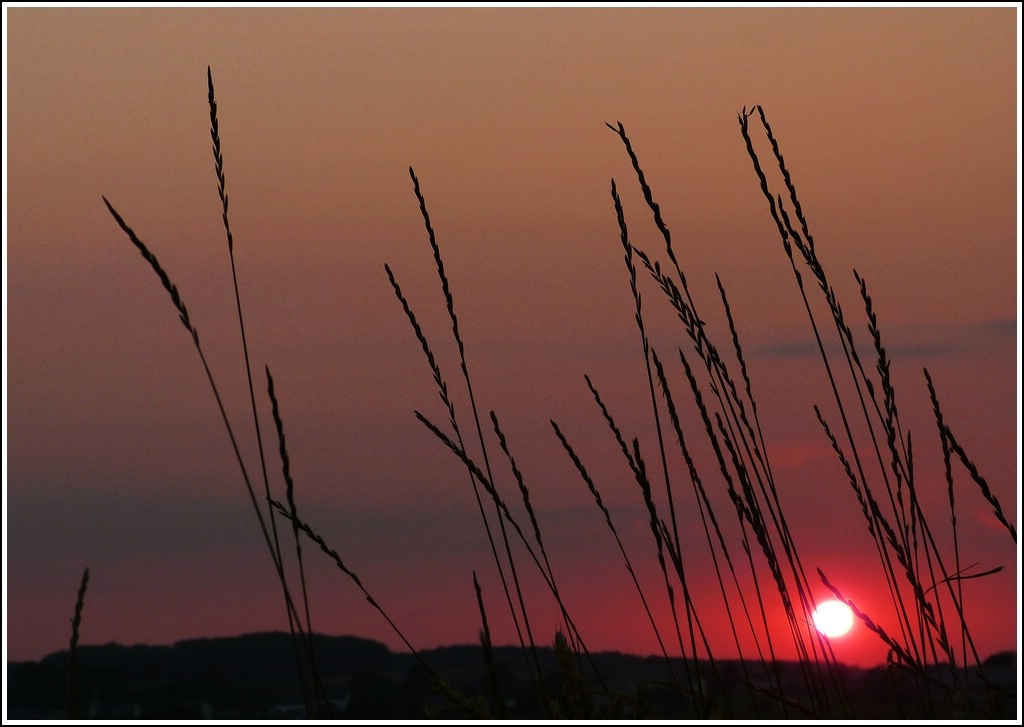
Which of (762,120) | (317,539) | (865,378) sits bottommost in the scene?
(317,539)

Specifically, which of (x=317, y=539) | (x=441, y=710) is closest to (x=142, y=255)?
(x=317, y=539)

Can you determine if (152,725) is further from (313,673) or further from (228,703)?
(228,703)

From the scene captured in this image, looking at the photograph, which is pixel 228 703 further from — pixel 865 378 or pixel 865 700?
pixel 865 378

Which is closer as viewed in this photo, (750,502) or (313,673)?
(313,673)

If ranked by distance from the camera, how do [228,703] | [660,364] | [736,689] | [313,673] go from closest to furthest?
[313,673] < [736,689] < [660,364] < [228,703]

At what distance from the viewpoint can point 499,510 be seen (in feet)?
5.92

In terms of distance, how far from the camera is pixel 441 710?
133 centimetres

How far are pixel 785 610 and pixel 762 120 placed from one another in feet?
2.86

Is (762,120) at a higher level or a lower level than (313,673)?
higher

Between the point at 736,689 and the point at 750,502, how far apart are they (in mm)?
285

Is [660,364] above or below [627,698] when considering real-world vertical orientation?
above

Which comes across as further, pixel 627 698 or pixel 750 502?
pixel 750 502

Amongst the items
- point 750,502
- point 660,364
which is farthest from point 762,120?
point 750,502

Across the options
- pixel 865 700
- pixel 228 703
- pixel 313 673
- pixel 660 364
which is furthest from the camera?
pixel 228 703
